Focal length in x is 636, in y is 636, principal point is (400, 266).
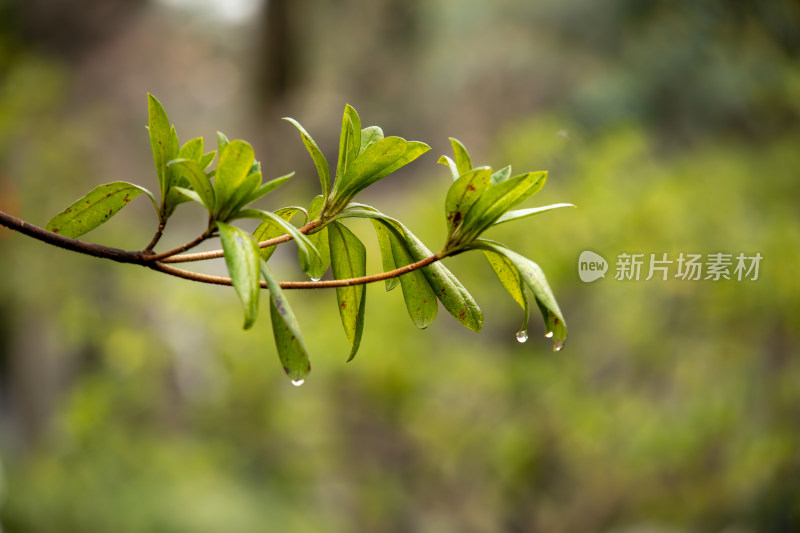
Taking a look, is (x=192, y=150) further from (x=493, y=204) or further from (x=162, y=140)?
(x=493, y=204)

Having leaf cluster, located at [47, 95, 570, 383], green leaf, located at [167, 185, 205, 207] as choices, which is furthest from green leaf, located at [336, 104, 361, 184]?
green leaf, located at [167, 185, 205, 207]

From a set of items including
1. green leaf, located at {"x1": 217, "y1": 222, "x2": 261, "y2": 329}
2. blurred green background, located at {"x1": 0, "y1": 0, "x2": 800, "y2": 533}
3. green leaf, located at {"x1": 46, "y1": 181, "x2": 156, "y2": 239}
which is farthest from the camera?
blurred green background, located at {"x1": 0, "y1": 0, "x2": 800, "y2": 533}

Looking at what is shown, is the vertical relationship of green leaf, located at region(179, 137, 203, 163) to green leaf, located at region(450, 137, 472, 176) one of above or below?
below

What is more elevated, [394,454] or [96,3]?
[96,3]

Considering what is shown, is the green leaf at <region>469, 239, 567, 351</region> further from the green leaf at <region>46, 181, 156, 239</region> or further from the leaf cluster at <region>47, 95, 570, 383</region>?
the green leaf at <region>46, 181, 156, 239</region>

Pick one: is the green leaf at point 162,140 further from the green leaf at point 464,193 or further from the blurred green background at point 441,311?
the blurred green background at point 441,311

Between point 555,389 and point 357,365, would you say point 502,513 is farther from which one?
A: point 357,365

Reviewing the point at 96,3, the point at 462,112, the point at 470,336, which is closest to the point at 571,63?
the point at 462,112
